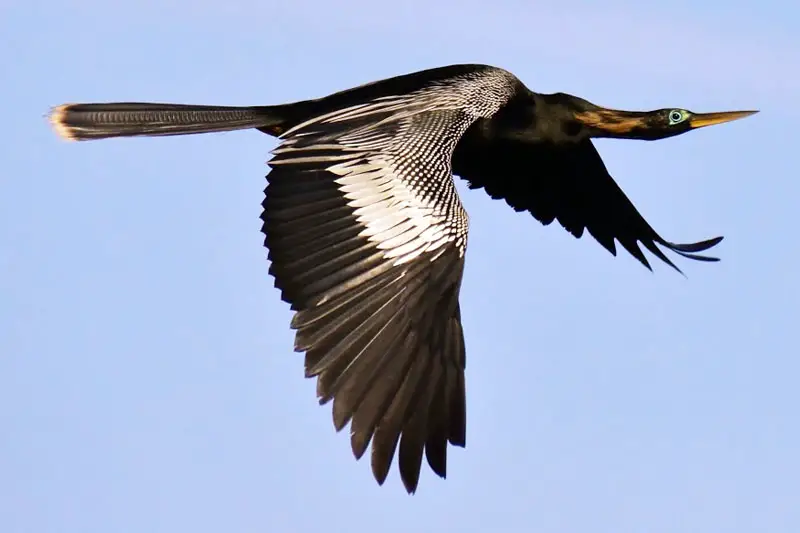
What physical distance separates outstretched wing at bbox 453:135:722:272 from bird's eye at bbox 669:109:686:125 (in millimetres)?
723

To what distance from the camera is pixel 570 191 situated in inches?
518

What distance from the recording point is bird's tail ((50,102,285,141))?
1110cm

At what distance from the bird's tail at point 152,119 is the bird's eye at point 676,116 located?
298cm

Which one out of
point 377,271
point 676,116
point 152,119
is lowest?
point 377,271

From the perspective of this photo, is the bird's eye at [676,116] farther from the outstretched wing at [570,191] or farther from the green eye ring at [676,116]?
the outstretched wing at [570,191]

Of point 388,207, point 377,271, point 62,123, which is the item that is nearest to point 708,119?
point 388,207

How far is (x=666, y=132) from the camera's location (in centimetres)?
1229

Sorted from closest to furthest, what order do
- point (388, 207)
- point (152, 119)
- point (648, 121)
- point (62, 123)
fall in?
point (388, 207)
point (152, 119)
point (62, 123)
point (648, 121)

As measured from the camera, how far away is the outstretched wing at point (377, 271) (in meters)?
8.98

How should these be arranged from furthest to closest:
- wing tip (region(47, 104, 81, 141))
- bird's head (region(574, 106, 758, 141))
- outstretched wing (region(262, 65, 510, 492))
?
bird's head (region(574, 106, 758, 141)) < wing tip (region(47, 104, 81, 141)) < outstretched wing (region(262, 65, 510, 492))

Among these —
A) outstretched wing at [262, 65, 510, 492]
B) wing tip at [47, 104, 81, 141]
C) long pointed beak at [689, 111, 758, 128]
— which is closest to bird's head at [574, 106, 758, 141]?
long pointed beak at [689, 111, 758, 128]

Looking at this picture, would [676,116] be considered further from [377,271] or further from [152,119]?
[152,119]

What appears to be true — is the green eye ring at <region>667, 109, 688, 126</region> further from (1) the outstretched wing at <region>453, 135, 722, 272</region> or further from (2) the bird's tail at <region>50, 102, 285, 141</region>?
(2) the bird's tail at <region>50, 102, 285, 141</region>

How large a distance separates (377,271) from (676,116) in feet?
12.2
